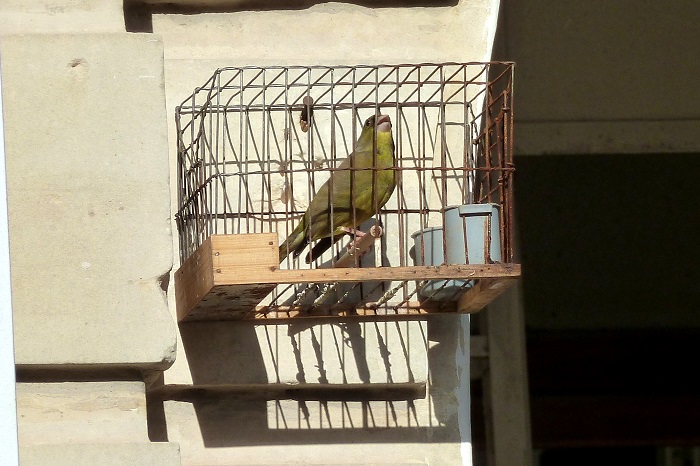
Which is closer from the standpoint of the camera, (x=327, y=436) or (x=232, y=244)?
(x=232, y=244)

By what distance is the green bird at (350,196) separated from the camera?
10.1 ft

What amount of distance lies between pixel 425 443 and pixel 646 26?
2.04 meters

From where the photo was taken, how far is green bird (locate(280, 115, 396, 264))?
3.09 m

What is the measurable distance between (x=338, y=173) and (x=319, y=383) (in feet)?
1.63

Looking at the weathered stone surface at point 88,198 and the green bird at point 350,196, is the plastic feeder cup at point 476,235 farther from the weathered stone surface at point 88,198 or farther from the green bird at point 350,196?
the weathered stone surface at point 88,198

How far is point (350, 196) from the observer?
3152mm

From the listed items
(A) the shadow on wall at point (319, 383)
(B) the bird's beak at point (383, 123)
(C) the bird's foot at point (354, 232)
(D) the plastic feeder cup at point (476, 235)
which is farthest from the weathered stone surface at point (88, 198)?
(D) the plastic feeder cup at point (476, 235)

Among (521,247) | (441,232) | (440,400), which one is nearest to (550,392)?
(521,247)

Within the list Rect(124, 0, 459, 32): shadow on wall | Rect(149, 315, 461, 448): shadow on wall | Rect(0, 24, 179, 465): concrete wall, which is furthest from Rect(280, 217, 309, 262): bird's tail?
Rect(124, 0, 459, 32): shadow on wall

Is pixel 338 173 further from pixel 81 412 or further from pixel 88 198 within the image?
pixel 81 412

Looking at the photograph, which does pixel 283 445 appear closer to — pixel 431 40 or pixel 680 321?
pixel 431 40

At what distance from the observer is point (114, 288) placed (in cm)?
292

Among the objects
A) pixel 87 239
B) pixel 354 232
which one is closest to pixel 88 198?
pixel 87 239

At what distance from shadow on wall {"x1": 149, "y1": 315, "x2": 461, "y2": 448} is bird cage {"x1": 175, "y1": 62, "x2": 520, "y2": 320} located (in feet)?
0.18
